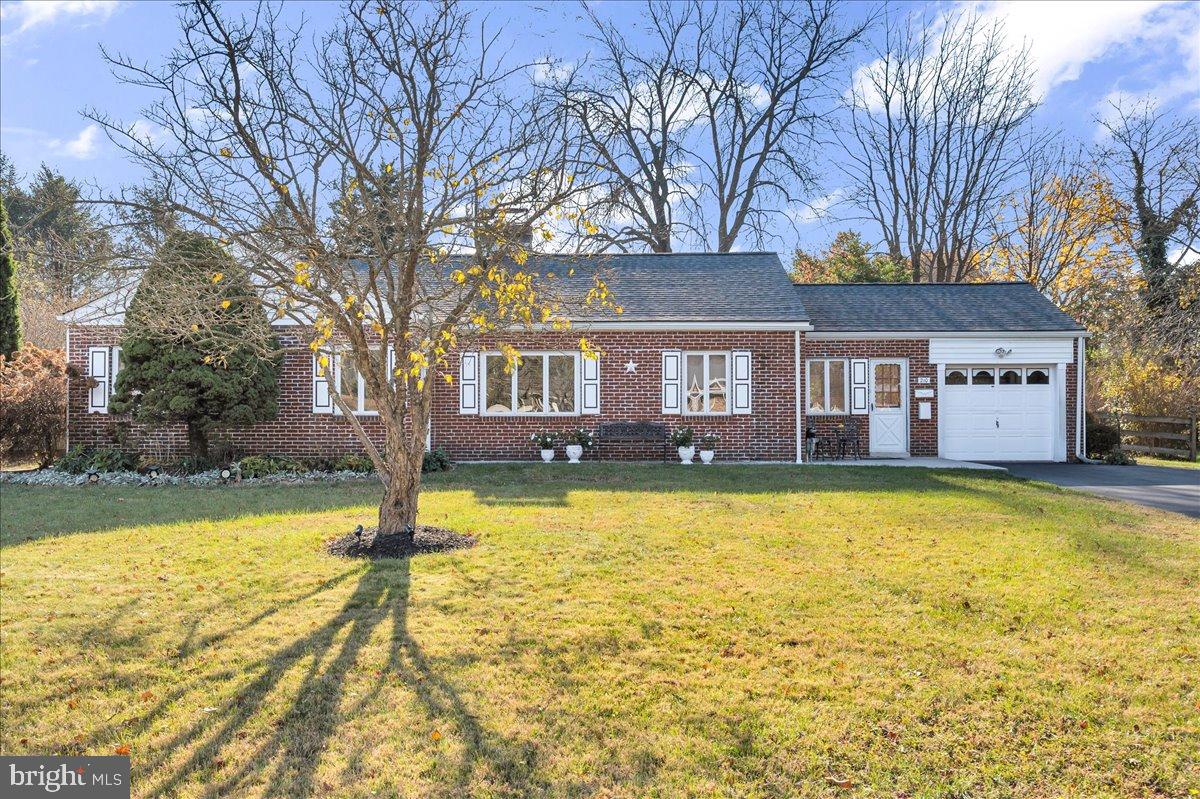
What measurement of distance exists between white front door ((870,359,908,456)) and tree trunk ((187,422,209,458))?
531 inches

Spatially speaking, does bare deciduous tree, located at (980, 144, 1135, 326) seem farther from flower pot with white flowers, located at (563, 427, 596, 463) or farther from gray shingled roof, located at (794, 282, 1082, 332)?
flower pot with white flowers, located at (563, 427, 596, 463)

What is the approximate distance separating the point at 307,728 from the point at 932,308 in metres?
16.9

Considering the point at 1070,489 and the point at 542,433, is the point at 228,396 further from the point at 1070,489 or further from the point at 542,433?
the point at 1070,489

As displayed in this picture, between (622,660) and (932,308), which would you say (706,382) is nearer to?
(932,308)

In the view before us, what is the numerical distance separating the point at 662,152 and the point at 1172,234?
56.3 ft

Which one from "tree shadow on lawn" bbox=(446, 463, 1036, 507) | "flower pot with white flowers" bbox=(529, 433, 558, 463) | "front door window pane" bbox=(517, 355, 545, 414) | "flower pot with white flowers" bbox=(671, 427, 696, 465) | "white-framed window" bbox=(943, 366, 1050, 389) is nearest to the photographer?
"tree shadow on lawn" bbox=(446, 463, 1036, 507)

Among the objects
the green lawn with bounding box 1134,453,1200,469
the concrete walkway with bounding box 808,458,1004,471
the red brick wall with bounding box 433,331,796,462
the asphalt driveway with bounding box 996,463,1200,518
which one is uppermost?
the red brick wall with bounding box 433,331,796,462

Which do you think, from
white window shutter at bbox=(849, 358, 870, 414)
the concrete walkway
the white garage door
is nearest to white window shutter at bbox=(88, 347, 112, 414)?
the concrete walkway

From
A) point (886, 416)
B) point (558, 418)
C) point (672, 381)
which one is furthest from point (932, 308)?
point (558, 418)

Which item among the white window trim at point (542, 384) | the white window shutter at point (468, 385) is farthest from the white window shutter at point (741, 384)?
the white window shutter at point (468, 385)

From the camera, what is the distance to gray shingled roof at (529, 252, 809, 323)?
1524cm

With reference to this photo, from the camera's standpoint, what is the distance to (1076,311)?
83.0 feet

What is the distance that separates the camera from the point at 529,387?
50.7 feet

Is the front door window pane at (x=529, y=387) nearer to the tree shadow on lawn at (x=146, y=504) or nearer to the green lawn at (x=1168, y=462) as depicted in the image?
the tree shadow on lawn at (x=146, y=504)
